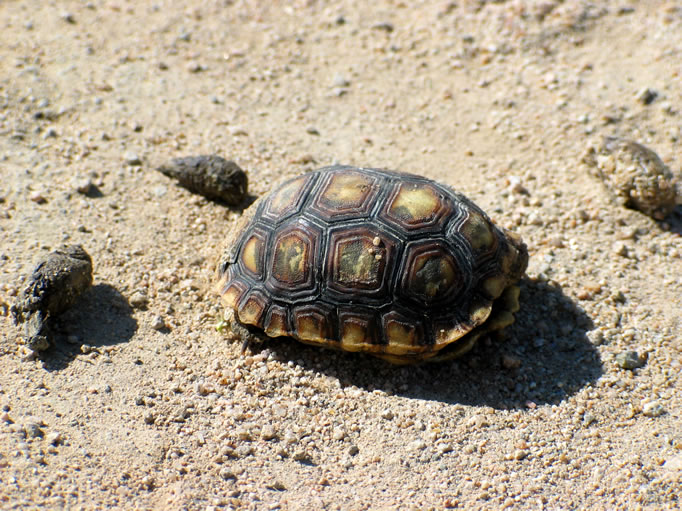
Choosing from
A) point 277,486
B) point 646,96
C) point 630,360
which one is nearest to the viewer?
point 277,486

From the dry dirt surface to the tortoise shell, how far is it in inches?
14.5

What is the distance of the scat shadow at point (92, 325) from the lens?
497 centimetres

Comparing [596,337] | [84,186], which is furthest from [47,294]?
[596,337]

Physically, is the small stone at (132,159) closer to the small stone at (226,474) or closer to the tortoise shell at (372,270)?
the tortoise shell at (372,270)

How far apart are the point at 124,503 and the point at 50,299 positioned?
5.73 feet

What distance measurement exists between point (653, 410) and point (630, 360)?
458 millimetres

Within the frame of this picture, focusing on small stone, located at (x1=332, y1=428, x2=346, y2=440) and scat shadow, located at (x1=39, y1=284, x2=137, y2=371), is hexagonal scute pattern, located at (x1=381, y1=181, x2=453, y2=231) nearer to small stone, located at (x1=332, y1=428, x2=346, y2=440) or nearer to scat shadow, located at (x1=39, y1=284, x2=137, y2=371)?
small stone, located at (x1=332, y1=428, x2=346, y2=440)

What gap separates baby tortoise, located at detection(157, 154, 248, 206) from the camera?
6.33m

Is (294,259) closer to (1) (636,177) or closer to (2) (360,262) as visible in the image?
(2) (360,262)

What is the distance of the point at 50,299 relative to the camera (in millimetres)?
5039

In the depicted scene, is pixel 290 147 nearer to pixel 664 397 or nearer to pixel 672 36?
pixel 664 397

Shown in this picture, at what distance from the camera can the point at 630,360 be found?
5.16 meters

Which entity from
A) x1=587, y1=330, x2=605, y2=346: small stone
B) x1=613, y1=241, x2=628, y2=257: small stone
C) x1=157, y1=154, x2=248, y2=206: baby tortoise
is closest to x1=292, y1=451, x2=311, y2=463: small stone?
x1=587, y1=330, x2=605, y2=346: small stone

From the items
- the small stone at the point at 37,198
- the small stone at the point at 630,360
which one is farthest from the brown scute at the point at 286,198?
the small stone at the point at 630,360
